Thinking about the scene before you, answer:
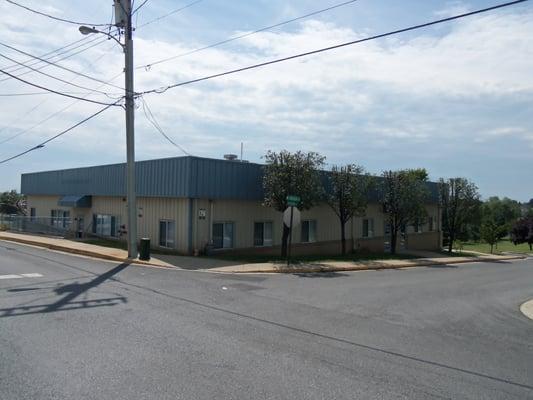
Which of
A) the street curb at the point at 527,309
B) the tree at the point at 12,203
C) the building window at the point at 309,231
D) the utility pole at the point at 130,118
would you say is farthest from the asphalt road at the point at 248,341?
the tree at the point at 12,203

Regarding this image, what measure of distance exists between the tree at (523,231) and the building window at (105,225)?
52.0 metres

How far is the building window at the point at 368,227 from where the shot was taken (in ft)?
114

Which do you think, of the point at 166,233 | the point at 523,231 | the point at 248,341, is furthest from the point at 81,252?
the point at 523,231

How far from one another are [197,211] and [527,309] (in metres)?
14.5

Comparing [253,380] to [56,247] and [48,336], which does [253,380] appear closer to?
[48,336]

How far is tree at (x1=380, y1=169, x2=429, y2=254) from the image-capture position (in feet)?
107

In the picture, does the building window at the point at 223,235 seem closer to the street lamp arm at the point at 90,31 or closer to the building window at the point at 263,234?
the building window at the point at 263,234

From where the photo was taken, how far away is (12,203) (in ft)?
196

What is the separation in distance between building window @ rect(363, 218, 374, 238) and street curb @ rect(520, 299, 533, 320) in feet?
64.3

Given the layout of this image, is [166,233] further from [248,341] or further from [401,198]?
[248,341]

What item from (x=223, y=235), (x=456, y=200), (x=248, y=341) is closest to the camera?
(x=248, y=341)

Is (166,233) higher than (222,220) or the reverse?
the reverse

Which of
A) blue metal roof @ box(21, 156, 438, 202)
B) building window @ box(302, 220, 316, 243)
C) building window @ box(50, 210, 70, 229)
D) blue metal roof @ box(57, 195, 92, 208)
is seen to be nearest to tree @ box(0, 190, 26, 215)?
building window @ box(50, 210, 70, 229)

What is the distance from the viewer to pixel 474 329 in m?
10.4
